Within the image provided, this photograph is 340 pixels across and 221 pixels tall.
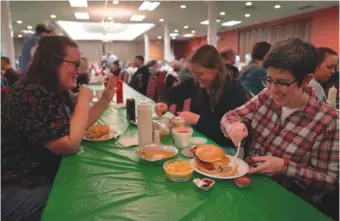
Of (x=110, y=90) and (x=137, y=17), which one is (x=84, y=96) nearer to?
(x=110, y=90)

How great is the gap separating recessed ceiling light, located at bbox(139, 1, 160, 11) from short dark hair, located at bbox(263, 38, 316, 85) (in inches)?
257

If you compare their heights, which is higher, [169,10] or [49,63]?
[169,10]

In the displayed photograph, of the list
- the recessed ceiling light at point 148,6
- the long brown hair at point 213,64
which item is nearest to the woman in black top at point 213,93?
the long brown hair at point 213,64

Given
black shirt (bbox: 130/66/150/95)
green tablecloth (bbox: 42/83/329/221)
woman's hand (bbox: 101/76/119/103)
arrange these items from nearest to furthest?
1. green tablecloth (bbox: 42/83/329/221)
2. woman's hand (bbox: 101/76/119/103)
3. black shirt (bbox: 130/66/150/95)

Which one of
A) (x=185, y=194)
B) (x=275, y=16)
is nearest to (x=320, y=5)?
(x=275, y=16)

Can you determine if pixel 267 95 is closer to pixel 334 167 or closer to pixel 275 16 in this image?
pixel 334 167

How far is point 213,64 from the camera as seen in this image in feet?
5.71

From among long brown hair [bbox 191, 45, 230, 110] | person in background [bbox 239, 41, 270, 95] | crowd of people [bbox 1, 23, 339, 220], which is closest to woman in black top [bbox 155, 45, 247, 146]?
long brown hair [bbox 191, 45, 230, 110]

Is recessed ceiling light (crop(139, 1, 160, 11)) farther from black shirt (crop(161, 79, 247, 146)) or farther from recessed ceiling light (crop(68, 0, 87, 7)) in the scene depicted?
black shirt (crop(161, 79, 247, 146))

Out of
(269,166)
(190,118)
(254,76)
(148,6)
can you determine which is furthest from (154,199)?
(148,6)

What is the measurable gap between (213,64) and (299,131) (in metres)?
0.78

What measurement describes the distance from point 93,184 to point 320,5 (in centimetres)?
830

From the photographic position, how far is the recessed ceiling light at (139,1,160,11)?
710 centimetres

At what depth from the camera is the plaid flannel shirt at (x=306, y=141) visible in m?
1.02
